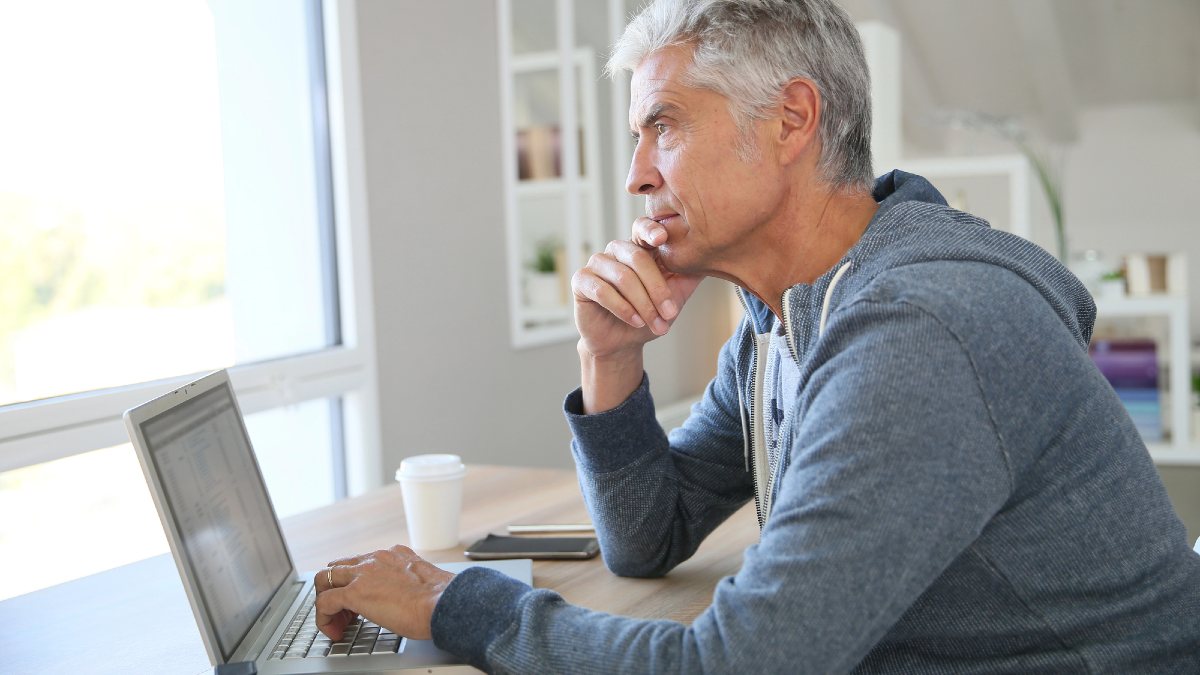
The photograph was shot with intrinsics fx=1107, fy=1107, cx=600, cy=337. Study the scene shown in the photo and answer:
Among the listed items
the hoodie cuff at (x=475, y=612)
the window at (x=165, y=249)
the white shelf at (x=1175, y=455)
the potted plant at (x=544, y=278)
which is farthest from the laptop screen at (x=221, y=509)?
the white shelf at (x=1175, y=455)

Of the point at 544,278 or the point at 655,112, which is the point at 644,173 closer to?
the point at 655,112

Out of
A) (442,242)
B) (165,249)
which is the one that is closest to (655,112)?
(165,249)

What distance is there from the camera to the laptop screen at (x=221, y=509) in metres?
0.98

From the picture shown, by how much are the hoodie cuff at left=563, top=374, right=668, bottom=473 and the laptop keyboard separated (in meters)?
0.36

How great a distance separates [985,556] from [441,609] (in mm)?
462

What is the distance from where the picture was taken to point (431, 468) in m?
1.50

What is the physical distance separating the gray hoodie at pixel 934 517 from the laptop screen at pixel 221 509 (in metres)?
0.22

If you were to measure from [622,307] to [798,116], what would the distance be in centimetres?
30

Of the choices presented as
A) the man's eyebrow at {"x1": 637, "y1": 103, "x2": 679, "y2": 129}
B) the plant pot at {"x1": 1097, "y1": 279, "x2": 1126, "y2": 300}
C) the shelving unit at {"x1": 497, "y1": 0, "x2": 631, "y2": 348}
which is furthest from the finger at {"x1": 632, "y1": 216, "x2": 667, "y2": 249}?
the plant pot at {"x1": 1097, "y1": 279, "x2": 1126, "y2": 300}

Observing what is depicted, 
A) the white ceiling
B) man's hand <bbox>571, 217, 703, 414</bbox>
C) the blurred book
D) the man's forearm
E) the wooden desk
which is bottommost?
the blurred book

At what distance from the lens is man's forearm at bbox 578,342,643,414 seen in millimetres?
1366

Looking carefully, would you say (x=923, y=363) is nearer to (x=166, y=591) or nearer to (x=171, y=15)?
(x=166, y=591)

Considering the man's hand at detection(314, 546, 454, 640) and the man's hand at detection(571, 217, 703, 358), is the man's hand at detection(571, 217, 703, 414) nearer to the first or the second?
the man's hand at detection(571, 217, 703, 358)

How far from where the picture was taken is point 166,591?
1364 mm
